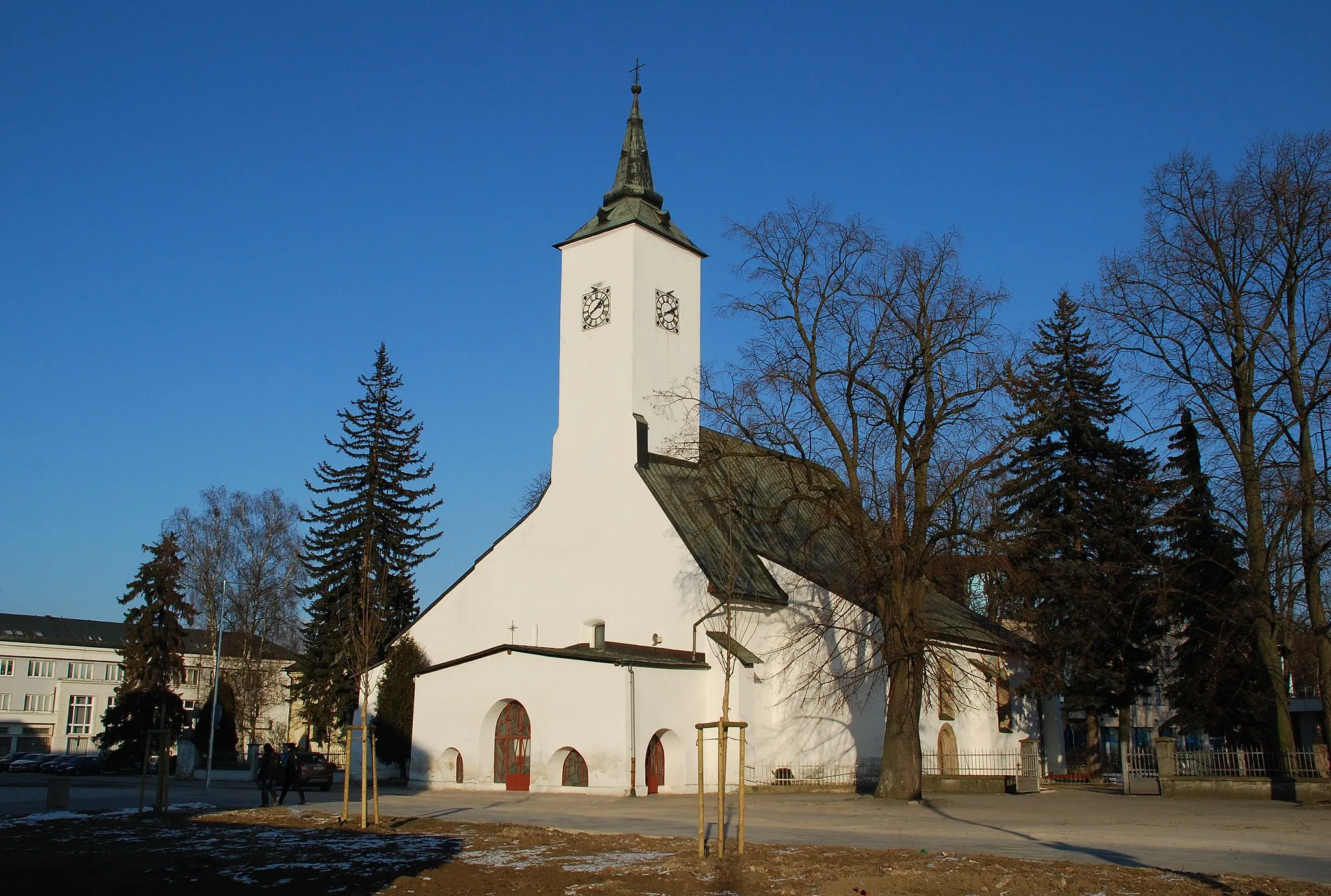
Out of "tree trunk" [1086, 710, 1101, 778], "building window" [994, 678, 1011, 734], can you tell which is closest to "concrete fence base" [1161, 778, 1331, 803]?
"building window" [994, 678, 1011, 734]

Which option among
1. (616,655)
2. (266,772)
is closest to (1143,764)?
(616,655)

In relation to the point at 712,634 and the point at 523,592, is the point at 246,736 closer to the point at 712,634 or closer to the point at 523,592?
the point at 523,592

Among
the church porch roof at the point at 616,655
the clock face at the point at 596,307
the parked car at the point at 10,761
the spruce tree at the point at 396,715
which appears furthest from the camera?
the parked car at the point at 10,761

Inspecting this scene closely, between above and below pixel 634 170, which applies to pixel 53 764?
below

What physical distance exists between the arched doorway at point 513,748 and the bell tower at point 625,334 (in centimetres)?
787

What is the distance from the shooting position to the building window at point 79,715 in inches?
3132

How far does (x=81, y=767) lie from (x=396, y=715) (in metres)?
26.5

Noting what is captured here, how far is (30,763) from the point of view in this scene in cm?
5709

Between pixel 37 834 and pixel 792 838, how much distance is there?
11.5 metres

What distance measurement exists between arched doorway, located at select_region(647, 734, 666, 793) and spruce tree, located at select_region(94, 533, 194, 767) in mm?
27939

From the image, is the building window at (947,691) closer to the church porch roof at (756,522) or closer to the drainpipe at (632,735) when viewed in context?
the church porch roof at (756,522)

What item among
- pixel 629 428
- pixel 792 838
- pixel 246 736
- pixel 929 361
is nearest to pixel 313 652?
pixel 246 736

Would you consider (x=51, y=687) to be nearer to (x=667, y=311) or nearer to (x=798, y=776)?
(x=667, y=311)

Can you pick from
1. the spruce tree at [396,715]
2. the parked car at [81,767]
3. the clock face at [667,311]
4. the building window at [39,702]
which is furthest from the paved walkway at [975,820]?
the building window at [39,702]
